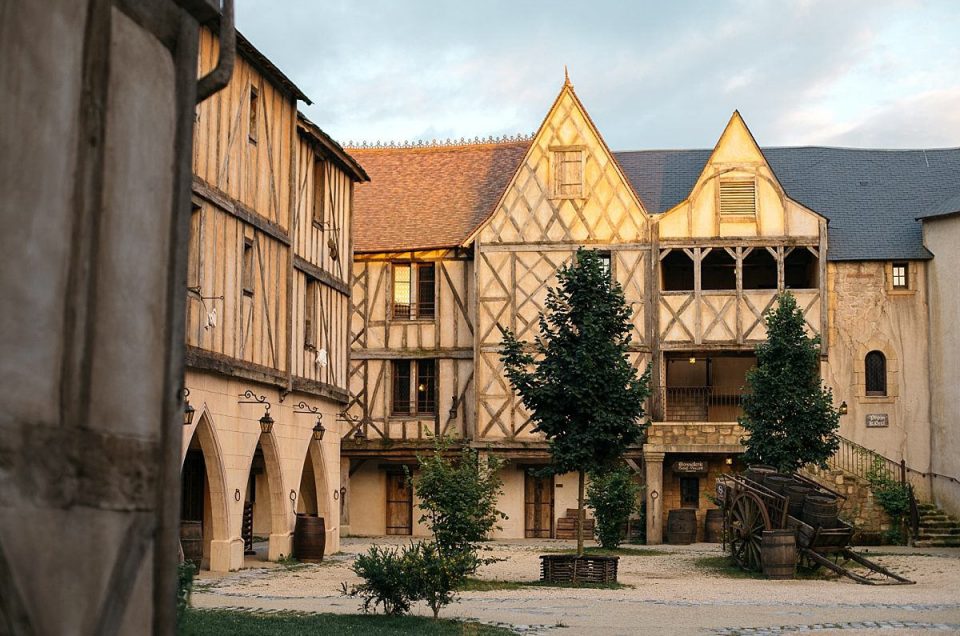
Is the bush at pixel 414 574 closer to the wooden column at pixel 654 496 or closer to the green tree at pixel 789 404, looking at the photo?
the green tree at pixel 789 404

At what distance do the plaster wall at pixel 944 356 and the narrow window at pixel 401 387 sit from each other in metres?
13.0

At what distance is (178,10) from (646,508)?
25791 mm

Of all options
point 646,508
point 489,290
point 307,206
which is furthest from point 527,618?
point 489,290

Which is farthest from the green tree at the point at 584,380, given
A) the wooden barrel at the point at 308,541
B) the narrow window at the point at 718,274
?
the narrow window at the point at 718,274

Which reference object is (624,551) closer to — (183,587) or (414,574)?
(414,574)

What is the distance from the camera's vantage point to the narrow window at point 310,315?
24156 mm

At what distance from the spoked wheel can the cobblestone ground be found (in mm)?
652

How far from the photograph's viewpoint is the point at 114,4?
5.43 m

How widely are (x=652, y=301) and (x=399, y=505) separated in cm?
874

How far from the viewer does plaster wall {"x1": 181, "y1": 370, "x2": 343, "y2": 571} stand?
19.3m

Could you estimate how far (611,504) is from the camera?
27.9 metres

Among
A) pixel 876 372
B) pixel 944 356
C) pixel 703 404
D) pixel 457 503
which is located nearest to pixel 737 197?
pixel 876 372

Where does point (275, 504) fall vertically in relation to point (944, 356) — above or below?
below

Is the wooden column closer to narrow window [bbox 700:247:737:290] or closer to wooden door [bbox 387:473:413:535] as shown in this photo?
narrow window [bbox 700:247:737:290]
